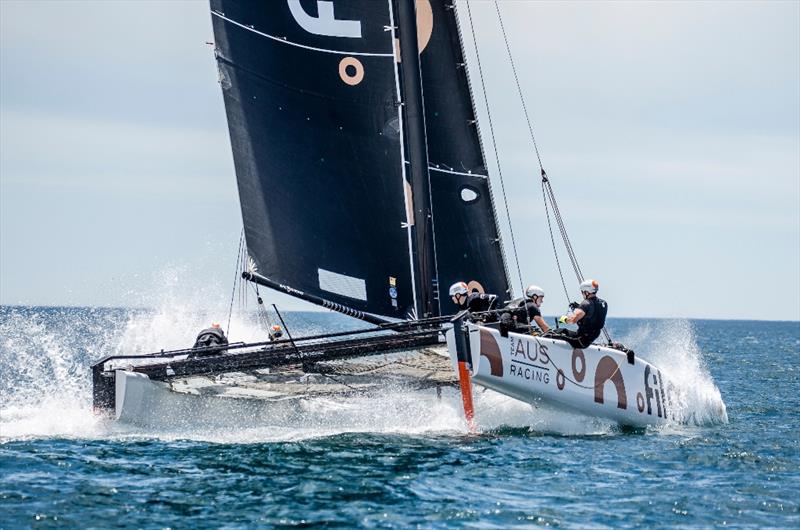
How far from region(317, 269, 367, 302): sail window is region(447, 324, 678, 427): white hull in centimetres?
363

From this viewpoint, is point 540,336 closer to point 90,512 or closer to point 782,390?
point 90,512

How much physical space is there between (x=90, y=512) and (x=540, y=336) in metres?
6.42

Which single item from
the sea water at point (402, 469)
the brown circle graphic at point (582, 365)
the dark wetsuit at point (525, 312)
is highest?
the dark wetsuit at point (525, 312)

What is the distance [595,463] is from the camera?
40.6 ft

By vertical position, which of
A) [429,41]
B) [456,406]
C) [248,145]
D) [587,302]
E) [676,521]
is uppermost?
[429,41]

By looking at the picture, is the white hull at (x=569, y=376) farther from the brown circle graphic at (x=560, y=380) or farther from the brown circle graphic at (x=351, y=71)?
Answer: the brown circle graphic at (x=351, y=71)

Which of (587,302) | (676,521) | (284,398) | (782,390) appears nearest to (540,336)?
(587,302)

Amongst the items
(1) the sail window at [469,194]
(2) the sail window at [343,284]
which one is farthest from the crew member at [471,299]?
(1) the sail window at [469,194]

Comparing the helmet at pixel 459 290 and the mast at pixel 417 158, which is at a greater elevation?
the mast at pixel 417 158

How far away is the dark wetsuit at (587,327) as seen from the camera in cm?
1441

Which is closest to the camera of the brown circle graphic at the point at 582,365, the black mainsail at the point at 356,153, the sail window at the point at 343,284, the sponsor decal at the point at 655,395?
the brown circle graphic at the point at 582,365

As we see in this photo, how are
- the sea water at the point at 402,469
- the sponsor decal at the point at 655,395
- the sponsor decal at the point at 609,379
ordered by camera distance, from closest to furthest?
Answer: the sea water at the point at 402,469, the sponsor decal at the point at 609,379, the sponsor decal at the point at 655,395

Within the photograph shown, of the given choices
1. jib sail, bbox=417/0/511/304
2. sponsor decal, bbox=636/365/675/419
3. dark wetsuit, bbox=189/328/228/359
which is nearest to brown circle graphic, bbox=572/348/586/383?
sponsor decal, bbox=636/365/675/419

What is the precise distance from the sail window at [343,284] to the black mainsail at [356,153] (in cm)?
2
